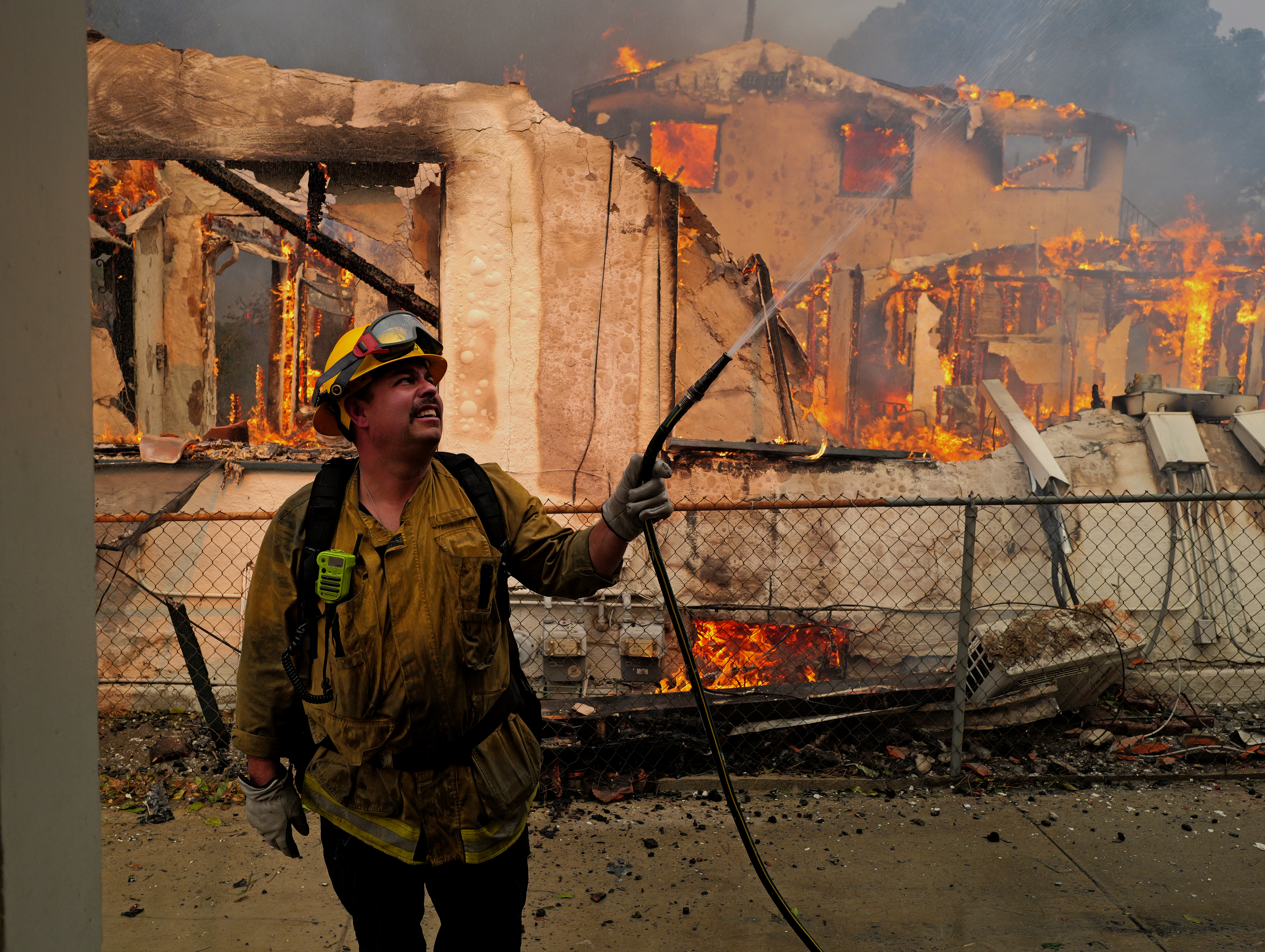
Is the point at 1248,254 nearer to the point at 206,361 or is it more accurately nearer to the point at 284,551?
the point at 206,361

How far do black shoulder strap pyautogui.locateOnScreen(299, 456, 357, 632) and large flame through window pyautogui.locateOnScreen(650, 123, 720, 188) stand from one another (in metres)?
27.6

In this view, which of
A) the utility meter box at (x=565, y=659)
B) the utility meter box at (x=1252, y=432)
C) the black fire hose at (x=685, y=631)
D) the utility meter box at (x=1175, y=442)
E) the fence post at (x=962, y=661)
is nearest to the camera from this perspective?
the black fire hose at (x=685, y=631)

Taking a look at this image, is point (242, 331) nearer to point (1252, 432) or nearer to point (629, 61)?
point (1252, 432)

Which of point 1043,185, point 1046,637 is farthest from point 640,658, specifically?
point 1043,185

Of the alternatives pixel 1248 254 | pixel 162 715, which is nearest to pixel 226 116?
pixel 162 715

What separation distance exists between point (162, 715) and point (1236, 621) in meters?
8.52

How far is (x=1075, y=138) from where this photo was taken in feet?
95.6

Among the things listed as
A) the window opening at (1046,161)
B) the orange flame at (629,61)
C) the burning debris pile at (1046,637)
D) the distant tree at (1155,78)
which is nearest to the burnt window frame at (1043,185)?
the window opening at (1046,161)

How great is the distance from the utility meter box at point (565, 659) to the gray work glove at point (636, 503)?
346 cm

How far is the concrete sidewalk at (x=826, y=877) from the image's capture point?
3258 millimetres

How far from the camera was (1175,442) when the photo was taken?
7090 mm

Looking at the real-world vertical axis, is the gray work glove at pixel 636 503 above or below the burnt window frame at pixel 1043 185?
below

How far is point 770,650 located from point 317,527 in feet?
16.0

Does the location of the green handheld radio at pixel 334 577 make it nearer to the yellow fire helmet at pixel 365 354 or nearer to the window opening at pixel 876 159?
the yellow fire helmet at pixel 365 354
